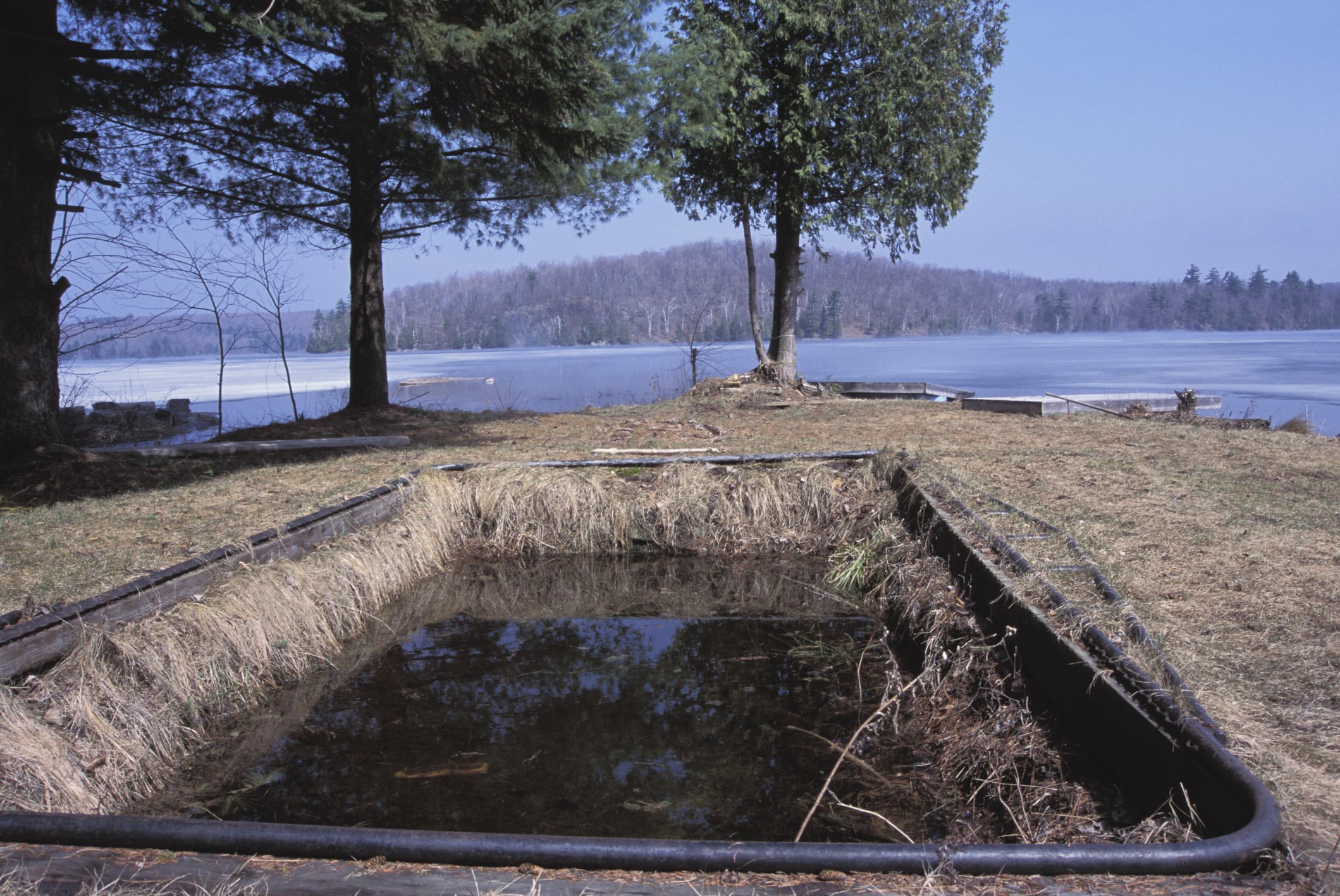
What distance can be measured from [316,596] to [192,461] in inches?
150

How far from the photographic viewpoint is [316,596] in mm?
4734

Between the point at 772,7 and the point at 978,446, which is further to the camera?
the point at 772,7

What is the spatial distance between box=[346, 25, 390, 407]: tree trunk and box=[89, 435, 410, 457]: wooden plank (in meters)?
2.03

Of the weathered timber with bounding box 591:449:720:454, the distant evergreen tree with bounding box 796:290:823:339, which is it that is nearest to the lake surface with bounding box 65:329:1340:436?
the weathered timber with bounding box 591:449:720:454

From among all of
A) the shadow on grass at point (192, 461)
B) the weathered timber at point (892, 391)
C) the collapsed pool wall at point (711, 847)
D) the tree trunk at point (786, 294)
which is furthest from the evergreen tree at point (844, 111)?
the collapsed pool wall at point (711, 847)

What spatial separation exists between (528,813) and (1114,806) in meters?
1.86

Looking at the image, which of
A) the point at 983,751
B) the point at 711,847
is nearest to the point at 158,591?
the point at 711,847

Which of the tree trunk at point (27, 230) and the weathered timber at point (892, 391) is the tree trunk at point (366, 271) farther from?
the weathered timber at point (892, 391)

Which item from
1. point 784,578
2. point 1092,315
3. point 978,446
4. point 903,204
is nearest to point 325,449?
point 784,578

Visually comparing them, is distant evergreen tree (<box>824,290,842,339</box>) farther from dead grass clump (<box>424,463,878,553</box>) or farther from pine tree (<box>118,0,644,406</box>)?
dead grass clump (<box>424,463,878,553</box>)

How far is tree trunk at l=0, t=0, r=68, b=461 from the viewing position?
683 centimetres

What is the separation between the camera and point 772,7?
1217 centimetres

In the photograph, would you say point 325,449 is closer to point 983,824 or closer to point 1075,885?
point 983,824

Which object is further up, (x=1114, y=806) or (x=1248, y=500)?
(x=1248, y=500)
